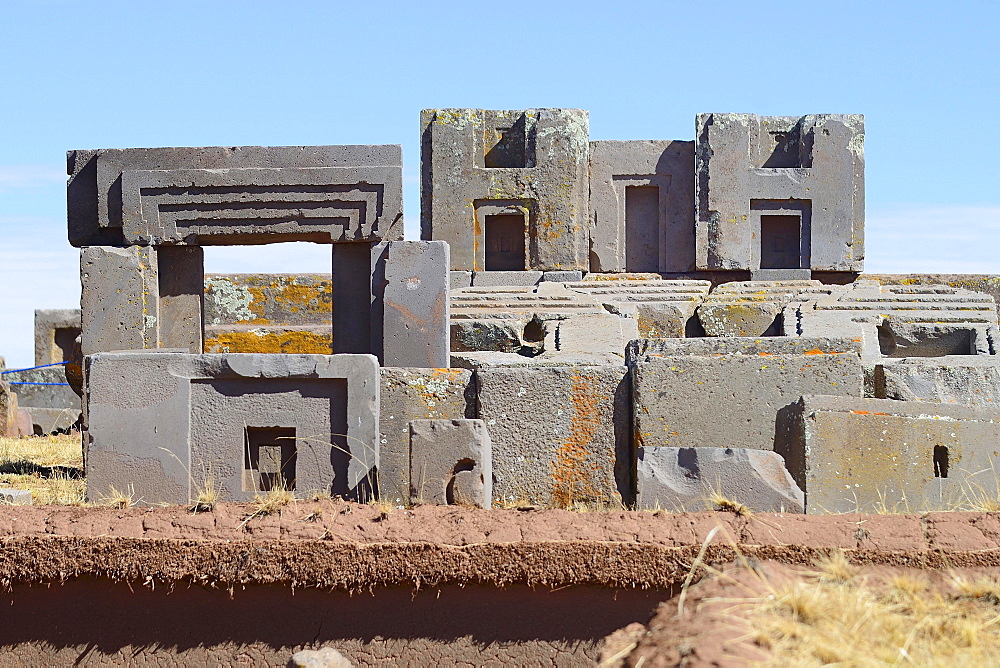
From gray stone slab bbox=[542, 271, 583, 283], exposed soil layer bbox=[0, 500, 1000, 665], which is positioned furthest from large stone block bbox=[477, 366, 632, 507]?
gray stone slab bbox=[542, 271, 583, 283]

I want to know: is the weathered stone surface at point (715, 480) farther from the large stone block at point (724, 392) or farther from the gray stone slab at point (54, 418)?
the gray stone slab at point (54, 418)

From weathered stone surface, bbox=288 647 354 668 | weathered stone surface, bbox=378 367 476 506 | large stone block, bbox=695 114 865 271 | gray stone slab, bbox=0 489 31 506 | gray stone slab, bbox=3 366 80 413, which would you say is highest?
large stone block, bbox=695 114 865 271

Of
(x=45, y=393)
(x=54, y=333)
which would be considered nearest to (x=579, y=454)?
(x=45, y=393)

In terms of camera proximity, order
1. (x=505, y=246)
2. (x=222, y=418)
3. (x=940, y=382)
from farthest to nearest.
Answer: (x=505, y=246), (x=940, y=382), (x=222, y=418)

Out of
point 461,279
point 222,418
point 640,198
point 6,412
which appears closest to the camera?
point 222,418

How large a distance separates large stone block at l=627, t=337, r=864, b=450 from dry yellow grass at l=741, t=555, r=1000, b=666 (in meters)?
2.66

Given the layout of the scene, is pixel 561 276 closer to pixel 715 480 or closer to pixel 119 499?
pixel 715 480

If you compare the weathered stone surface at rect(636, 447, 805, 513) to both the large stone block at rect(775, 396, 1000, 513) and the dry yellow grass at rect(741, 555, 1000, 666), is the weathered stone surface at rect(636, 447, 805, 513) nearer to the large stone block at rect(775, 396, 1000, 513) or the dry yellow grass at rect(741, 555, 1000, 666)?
the large stone block at rect(775, 396, 1000, 513)

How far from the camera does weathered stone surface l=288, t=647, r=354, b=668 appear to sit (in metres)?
4.78

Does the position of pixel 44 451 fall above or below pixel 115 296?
below

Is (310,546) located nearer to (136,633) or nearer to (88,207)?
(136,633)

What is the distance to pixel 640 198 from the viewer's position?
16.6 meters

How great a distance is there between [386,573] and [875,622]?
2.84m

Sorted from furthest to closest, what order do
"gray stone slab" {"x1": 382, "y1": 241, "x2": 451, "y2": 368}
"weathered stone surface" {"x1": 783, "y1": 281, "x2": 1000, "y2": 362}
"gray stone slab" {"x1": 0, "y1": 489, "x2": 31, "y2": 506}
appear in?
"weathered stone surface" {"x1": 783, "y1": 281, "x2": 1000, "y2": 362} < "gray stone slab" {"x1": 382, "y1": 241, "x2": 451, "y2": 368} < "gray stone slab" {"x1": 0, "y1": 489, "x2": 31, "y2": 506}
